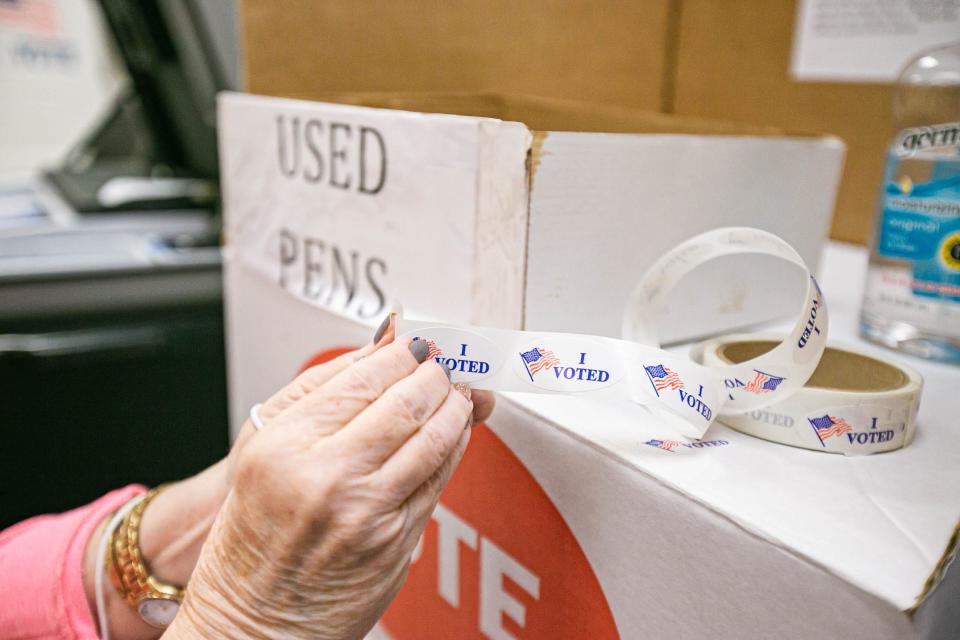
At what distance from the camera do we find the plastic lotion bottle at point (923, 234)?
561 mm

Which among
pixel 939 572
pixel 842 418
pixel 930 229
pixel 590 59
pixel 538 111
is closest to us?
pixel 939 572

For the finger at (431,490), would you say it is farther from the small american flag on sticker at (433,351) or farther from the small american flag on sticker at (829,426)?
the small american flag on sticker at (829,426)

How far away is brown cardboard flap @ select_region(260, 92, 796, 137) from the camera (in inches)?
27.4

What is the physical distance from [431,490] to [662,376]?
6.1 inches

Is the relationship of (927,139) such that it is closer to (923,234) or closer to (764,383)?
(923,234)

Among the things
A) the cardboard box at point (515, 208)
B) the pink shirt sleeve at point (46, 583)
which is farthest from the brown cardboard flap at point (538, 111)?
the pink shirt sleeve at point (46, 583)

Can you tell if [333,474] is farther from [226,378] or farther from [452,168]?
[226,378]

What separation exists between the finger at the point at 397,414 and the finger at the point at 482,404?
50 millimetres

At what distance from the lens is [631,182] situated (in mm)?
544

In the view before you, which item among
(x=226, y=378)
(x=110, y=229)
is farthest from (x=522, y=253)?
(x=110, y=229)

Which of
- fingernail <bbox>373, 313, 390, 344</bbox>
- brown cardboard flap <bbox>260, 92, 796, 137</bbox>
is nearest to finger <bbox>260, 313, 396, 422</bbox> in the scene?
fingernail <bbox>373, 313, 390, 344</bbox>

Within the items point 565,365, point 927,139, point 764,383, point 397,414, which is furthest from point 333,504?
point 927,139

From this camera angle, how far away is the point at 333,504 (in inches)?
14.0

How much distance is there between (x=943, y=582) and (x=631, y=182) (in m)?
0.33
